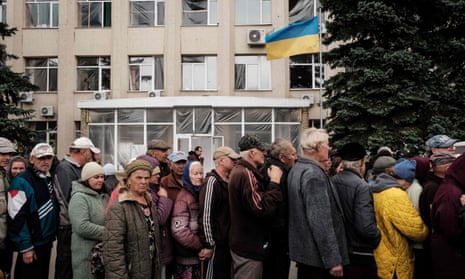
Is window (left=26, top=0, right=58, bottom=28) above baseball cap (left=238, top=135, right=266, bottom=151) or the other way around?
above

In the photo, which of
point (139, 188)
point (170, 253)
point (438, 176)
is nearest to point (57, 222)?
point (170, 253)

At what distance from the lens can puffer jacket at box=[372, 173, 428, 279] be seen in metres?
4.91

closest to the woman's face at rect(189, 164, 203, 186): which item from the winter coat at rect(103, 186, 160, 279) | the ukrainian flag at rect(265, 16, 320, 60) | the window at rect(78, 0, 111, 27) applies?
the winter coat at rect(103, 186, 160, 279)

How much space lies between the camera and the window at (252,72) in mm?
22359

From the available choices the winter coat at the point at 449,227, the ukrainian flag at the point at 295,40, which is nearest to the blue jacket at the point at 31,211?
the winter coat at the point at 449,227

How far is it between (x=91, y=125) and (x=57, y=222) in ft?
54.4

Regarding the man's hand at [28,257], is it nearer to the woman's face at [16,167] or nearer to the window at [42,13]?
the woman's face at [16,167]

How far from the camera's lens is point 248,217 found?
502cm

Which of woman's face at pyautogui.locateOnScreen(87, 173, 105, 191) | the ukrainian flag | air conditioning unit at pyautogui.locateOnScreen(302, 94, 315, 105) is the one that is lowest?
woman's face at pyautogui.locateOnScreen(87, 173, 105, 191)

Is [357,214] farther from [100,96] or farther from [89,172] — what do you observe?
[100,96]

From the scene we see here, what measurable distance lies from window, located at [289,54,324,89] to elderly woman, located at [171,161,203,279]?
1734cm

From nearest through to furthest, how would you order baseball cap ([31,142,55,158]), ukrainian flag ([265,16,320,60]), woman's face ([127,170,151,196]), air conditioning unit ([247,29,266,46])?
woman's face ([127,170,151,196]), baseball cap ([31,142,55,158]), ukrainian flag ([265,16,320,60]), air conditioning unit ([247,29,266,46])

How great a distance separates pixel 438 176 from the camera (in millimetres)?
5012

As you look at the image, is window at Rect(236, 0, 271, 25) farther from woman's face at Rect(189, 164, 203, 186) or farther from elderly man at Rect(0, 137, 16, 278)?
elderly man at Rect(0, 137, 16, 278)
